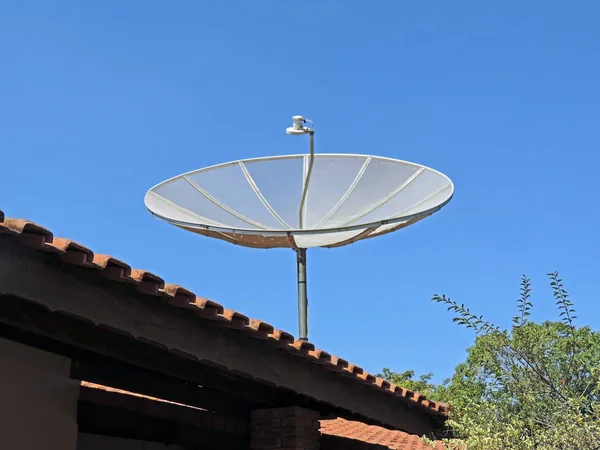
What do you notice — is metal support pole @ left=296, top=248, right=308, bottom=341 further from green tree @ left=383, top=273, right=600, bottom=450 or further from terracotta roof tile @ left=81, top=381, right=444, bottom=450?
green tree @ left=383, top=273, right=600, bottom=450

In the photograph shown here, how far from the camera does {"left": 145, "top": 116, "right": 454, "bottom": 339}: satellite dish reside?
12758 millimetres

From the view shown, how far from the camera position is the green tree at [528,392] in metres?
6.04

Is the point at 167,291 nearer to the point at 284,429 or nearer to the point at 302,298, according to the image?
the point at 284,429

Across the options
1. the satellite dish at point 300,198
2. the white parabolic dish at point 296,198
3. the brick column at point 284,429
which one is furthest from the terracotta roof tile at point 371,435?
the white parabolic dish at point 296,198

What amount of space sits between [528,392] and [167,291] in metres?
2.83

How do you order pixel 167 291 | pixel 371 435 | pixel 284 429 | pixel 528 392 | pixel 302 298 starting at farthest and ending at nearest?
1. pixel 302 298
2. pixel 371 435
3. pixel 284 429
4. pixel 528 392
5. pixel 167 291

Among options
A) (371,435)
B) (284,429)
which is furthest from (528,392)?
(371,435)

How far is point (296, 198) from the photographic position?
13852 millimetres

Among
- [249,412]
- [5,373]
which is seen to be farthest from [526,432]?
[5,373]

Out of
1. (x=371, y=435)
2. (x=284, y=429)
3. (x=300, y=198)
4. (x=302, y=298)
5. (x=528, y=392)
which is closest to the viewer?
(x=528, y=392)

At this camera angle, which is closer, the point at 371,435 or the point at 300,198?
the point at 371,435

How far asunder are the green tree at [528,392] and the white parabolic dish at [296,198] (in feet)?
18.2

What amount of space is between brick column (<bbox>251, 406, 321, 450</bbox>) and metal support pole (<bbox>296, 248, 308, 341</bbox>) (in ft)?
15.4

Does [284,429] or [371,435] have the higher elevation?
[371,435]
